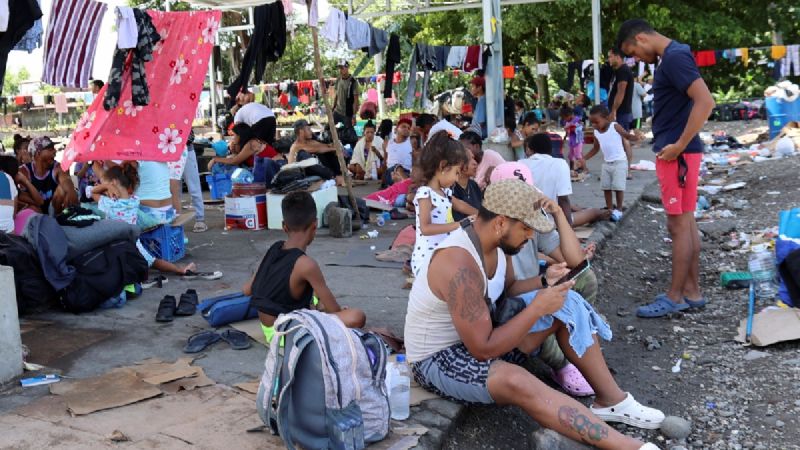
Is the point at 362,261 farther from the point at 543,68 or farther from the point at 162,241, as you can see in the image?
the point at 543,68

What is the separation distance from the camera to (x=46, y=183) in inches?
343

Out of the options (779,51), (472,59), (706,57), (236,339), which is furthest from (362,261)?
(779,51)

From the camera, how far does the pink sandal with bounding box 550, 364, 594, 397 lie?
185 inches

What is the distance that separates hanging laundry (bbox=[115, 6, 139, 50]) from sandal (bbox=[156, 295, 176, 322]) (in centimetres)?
271

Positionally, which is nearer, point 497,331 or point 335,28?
point 497,331

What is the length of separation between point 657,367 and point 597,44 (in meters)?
14.6

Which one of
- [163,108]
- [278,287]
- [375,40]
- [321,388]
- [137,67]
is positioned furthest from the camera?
[375,40]

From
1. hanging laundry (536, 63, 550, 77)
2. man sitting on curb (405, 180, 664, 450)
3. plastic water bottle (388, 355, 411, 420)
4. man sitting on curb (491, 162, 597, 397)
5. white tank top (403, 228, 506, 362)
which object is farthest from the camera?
hanging laundry (536, 63, 550, 77)

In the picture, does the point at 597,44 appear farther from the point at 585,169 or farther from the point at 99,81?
the point at 99,81

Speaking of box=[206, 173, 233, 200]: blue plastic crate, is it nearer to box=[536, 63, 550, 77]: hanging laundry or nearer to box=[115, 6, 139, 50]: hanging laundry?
box=[115, 6, 139, 50]: hanging laundry

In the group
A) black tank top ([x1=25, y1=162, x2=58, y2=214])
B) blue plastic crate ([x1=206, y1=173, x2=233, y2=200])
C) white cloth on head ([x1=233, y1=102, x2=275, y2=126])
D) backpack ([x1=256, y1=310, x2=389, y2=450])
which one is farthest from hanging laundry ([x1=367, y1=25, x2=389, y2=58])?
backpack ([x1=256, y1=310, x2=389, y2=450])

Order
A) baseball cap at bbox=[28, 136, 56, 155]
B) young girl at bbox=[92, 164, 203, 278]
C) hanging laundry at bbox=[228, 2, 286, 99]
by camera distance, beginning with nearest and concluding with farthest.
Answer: young girl at bbox=[92, 164, 203, 278] < baseball cap at bbox=[28, 136, 56, 155] < hanging laundry at bbox=[228, 2, 286, 99]

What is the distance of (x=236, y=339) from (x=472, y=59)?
1058cm

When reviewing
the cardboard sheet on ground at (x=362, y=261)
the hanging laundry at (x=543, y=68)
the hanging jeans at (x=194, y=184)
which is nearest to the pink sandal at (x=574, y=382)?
the cardboard sheet on ground at (x=362, y=261)
